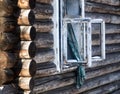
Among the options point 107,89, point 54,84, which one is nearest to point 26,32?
point 54,84

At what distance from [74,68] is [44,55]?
3.29 ft

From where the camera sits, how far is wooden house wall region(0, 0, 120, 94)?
5398 millimetres

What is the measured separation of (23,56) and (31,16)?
0.47 meters

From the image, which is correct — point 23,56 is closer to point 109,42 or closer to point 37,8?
point 37,8

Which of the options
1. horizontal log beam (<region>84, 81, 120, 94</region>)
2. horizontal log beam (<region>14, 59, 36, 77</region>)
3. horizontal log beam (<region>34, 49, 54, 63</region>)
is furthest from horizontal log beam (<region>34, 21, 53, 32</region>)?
horizontal log beam (<region>84, 81, 120, 94</region>)

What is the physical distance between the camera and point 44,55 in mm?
5496

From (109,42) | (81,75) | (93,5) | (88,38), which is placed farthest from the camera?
(109,42)

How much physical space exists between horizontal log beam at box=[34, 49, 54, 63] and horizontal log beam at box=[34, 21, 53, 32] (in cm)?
28

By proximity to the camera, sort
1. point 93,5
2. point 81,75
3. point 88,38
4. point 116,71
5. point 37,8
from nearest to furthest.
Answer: point 37,8, point 88,38, point 81,75, point 93,5, point 116,71

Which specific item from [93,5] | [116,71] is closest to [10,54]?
[93,5]

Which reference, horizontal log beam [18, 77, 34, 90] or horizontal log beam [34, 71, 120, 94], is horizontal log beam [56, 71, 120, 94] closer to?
horizontal log beam [34, 71, 120, 94]

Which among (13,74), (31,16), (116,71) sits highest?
(31,16)

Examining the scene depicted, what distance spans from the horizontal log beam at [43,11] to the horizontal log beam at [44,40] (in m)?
0.24

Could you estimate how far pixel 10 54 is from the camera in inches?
181
